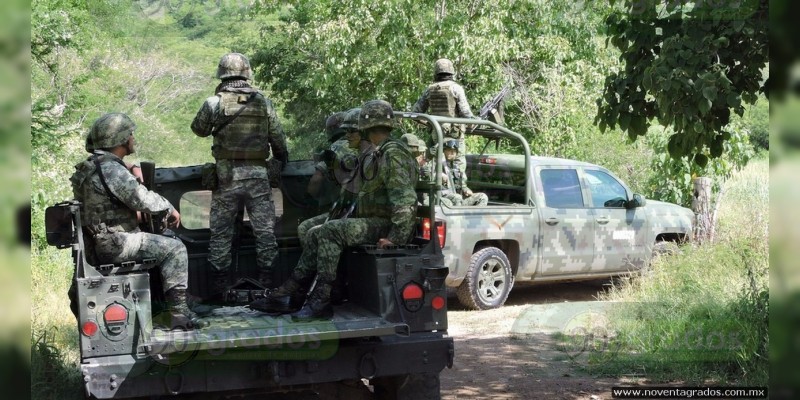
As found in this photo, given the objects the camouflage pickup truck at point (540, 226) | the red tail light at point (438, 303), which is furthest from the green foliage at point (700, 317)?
the red tail light at point (438, 303)

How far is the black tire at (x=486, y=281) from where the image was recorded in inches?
379

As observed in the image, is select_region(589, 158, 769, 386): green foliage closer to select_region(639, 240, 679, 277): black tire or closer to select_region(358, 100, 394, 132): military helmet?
select_region(639, 240, 679, 277): black tire

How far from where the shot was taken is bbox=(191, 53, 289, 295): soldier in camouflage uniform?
5.90 m

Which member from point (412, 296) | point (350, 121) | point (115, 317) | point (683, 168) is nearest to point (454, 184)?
point (350, 121)

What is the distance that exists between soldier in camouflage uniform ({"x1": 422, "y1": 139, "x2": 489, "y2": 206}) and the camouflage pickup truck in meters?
0.21

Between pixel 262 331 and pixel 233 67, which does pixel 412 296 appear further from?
pixel 233 67

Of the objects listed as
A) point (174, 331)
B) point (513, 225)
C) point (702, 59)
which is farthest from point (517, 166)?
point (174, 331)

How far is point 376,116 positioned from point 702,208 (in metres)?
7.86

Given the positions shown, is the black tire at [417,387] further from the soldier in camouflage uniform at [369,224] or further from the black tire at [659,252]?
the black tire at [659,252]

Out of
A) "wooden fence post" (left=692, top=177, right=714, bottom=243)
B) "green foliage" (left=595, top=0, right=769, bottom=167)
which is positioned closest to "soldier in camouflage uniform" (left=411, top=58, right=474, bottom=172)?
"wooden fence post" (left=692, top=177, right=714, bottom=243)

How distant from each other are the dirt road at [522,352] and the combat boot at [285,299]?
1492 mm

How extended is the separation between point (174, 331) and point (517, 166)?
244 inches

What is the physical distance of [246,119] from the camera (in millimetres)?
5957

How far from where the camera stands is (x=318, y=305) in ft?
17.2
